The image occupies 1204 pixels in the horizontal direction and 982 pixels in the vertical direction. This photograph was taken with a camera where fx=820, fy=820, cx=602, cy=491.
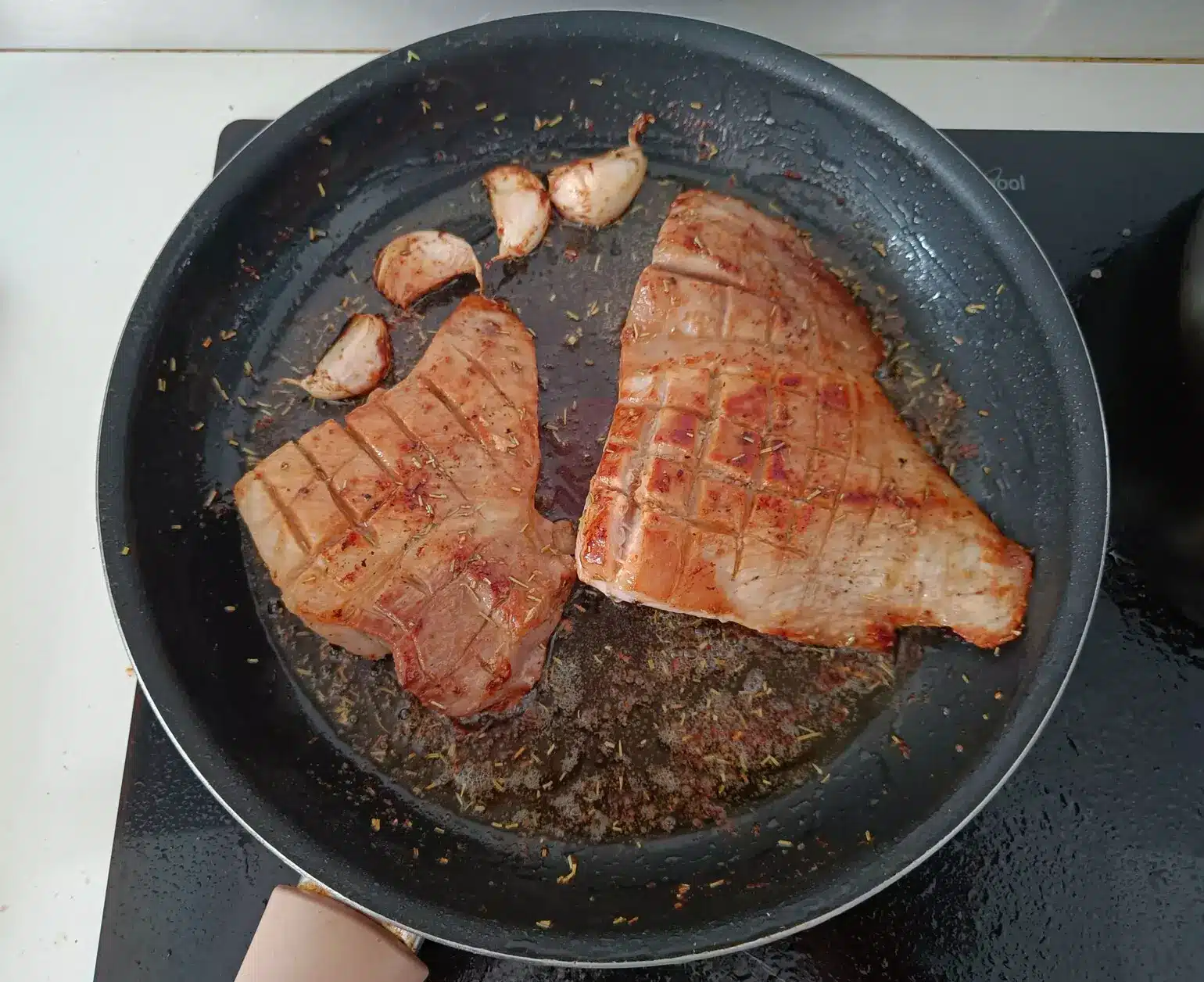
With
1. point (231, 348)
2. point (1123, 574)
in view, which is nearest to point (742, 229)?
point (1123, 574)

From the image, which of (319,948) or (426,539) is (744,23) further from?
(319,948)

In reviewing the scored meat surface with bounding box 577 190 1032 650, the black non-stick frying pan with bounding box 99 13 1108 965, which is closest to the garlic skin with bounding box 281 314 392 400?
the black non-stick frying pan with bounding box 99 13 1108 965

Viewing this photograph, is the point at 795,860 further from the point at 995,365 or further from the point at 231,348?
the point at 231,348

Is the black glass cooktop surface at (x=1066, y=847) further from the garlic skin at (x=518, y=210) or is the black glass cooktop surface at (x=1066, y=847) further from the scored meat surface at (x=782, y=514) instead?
the garlic skin at (x=518, y=210)

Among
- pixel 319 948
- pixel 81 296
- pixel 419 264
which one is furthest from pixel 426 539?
pixel 81 296

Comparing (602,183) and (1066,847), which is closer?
(1066,847)

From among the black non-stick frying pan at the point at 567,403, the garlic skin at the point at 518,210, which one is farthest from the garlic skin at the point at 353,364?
the garlic skin at the point at 518,210

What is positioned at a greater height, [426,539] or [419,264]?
[419,264]
